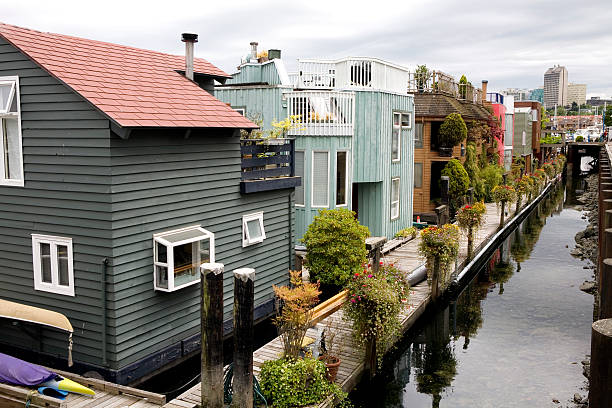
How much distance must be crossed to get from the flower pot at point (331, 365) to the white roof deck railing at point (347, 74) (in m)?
12.4

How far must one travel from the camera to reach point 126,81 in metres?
11.4

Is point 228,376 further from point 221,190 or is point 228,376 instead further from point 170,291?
point 221,190

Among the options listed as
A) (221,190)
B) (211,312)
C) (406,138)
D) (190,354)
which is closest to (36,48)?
(221,190)

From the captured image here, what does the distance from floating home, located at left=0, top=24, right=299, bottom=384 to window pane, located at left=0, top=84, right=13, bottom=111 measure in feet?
0.12

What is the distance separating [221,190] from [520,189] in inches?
1137

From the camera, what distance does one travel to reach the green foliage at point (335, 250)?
1523 centimetres

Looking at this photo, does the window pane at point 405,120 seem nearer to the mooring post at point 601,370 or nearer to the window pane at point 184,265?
the window pane at point 184,265

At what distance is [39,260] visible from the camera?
10.7 metres

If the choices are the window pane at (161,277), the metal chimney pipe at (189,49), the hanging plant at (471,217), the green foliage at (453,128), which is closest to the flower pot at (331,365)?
the window pane at (161,277)

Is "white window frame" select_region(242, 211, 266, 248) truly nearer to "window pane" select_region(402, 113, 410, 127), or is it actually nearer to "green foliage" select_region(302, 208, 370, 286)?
"green foliage" select_region(302, 208, 370, 286)

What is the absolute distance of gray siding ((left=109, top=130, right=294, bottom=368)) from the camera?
10.0 m

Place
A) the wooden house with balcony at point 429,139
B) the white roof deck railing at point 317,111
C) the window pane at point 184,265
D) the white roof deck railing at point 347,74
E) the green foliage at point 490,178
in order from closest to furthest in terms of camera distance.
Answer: the window pane at point 184,265, the white roof deck railing at point 317,111, the white roof deck railing at point 347,74, the wooden house with balcony at point 429,139, the green foliage at point 490,178

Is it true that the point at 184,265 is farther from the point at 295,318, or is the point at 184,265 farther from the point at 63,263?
Result: the point at 295,318

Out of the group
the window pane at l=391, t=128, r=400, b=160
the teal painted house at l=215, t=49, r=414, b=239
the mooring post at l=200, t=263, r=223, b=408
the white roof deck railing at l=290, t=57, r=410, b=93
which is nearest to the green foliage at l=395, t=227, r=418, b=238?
the teal painted house at l=215, t=49, r=414, b=239
